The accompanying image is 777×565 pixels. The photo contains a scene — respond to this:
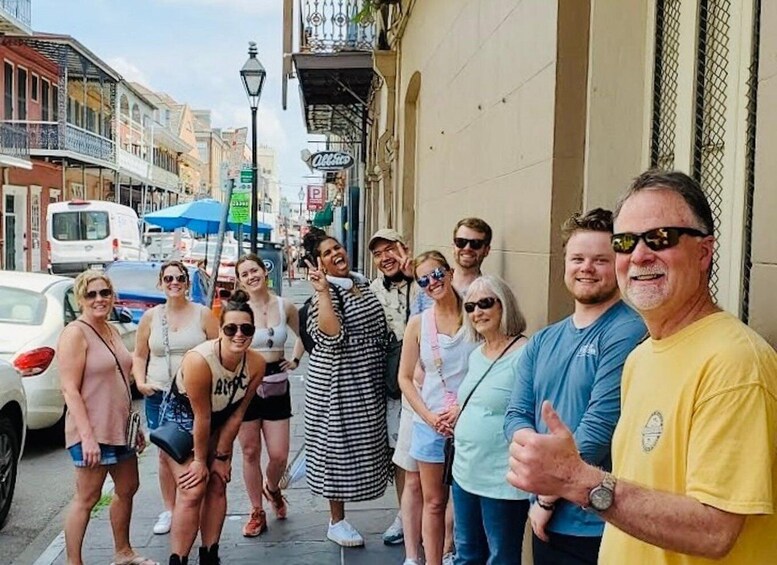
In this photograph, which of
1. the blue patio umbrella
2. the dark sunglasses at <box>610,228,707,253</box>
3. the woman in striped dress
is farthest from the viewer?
the blue patio umbrella

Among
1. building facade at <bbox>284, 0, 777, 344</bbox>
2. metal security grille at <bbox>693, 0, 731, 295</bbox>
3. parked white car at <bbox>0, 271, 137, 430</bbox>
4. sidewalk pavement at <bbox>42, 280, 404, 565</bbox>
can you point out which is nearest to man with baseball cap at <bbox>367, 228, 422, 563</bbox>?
sidewalk pavement at <bbox>42, 280, 404, 565</bbox>

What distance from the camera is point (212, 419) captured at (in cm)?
459

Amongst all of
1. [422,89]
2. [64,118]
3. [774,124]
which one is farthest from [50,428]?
[64,118]

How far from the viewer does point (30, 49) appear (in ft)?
109

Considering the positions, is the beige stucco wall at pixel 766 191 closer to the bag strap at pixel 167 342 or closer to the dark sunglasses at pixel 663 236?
the dark sunglasses at pixel 663 236

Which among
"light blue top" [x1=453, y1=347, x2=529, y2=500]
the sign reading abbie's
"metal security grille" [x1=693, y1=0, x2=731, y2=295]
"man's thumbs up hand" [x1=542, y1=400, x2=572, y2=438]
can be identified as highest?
the sign reading abbie's

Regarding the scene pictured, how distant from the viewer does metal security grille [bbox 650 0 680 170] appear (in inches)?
139

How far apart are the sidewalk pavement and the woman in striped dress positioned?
0.36 meters

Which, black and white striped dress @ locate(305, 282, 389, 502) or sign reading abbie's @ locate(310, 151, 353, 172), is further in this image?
sign reading abbie's @ locate(310, 151, 353, 172)

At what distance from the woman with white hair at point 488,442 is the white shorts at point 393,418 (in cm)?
140

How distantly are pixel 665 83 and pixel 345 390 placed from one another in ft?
8.16

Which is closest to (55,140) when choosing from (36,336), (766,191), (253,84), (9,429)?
(253,84)

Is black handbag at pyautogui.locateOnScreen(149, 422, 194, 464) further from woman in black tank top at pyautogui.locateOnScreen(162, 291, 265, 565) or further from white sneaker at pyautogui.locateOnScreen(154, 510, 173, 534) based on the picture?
white sneaker at pyautogui.locateOnScreen(154, 510, 173, 534)

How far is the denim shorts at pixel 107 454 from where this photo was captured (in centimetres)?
448
